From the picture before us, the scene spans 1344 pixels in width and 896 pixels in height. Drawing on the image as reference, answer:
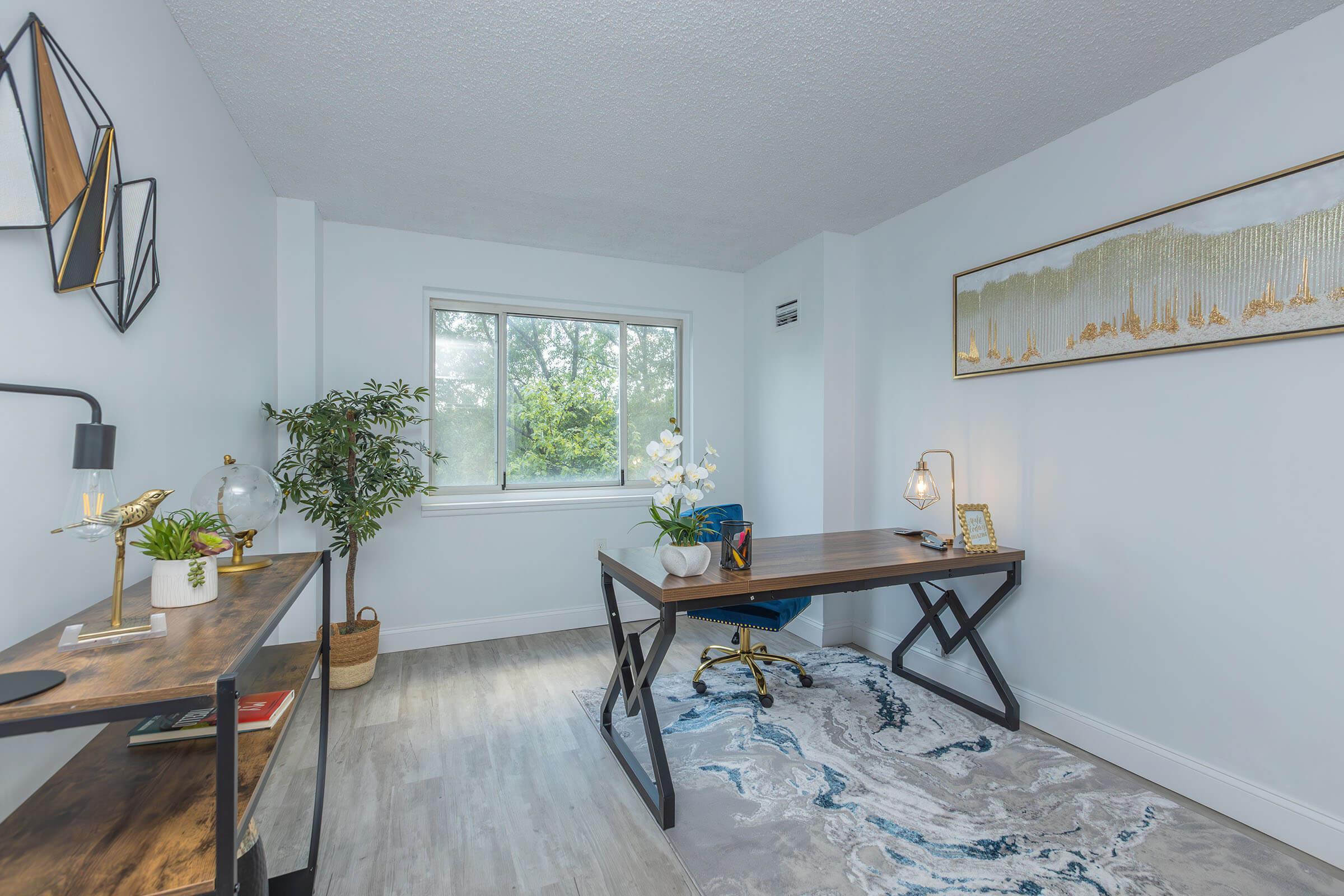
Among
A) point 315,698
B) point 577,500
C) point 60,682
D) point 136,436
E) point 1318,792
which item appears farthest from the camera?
point 577,500

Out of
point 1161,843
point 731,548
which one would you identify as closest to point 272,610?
point 731,548

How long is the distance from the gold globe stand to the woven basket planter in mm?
1623

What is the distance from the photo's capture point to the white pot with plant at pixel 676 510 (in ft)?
7.15

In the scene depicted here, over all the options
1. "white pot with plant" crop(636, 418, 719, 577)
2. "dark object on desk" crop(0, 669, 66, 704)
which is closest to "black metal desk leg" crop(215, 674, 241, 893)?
"dark object on desk" crop(0, 669, 66, 704)

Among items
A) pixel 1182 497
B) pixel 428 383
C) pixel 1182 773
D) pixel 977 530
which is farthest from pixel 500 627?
pixel 1182 497

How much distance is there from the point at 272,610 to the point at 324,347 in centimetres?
274

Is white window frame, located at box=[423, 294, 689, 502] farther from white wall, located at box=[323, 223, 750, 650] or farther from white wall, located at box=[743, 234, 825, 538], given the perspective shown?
white wall, located at box=[743, 234, 825, 538]

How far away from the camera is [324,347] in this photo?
3527mm

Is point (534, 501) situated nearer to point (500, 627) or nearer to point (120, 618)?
point (500, 627)

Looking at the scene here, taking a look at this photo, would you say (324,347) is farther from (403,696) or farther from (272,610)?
(272,610)

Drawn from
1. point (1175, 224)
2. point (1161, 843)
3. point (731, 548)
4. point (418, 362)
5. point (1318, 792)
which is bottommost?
point (1161, 843)

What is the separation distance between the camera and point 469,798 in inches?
85.9

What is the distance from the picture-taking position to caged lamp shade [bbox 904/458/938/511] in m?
2.84

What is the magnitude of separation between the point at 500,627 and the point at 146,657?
3077mm
